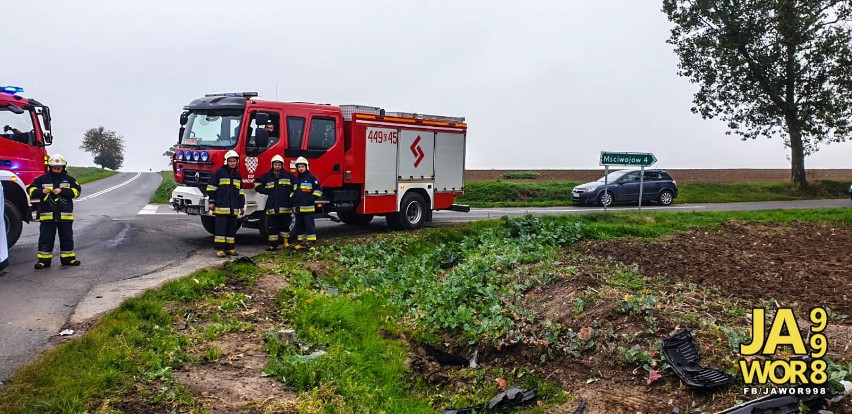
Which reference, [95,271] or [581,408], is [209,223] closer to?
[95,271]

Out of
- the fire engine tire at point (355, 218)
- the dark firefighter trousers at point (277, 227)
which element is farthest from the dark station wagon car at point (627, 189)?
the dark firefighter trousers at point (277, 227)

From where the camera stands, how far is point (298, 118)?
12.3m

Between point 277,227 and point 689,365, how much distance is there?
8.24m

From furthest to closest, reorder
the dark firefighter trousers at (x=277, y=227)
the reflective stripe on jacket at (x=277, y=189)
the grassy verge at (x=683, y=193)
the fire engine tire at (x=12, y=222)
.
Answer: the grassy verge at (x=683, y=193), the dark firefighter trousers at (x=277, y=227), the reflective stripe on jacket at (x=277, y=189), the fire engine tire at (x=12, y=222)

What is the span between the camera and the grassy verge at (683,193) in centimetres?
2716

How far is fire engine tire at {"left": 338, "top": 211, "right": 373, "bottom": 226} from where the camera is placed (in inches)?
591

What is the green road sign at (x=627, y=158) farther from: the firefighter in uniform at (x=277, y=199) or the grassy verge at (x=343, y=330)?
the firefighter in uniform at (x=277, y=199)

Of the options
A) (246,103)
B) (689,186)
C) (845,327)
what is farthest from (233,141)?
(689,186)

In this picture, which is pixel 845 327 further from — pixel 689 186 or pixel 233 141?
pixel 689 186

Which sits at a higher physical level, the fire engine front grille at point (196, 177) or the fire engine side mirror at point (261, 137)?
the fire engine side mirror at point (261, 137)

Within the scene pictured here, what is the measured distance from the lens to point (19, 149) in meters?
11.5

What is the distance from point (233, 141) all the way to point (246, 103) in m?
0.74

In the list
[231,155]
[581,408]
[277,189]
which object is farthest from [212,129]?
[581,408]

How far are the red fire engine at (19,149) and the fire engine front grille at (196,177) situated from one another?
2607 mm
